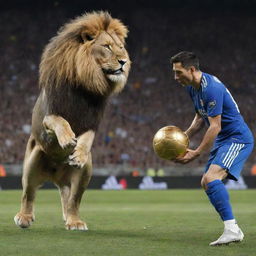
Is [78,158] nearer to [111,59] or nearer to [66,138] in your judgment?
[66,138]

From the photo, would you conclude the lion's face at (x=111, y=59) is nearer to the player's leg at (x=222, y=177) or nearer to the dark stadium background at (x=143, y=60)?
the player's leg at (x=222, y=177)

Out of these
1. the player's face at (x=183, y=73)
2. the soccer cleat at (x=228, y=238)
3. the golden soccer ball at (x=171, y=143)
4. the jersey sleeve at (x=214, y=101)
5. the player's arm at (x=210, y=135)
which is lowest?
the soccer cleat at (x=228, y=238)

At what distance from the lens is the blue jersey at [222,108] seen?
745 centimetres

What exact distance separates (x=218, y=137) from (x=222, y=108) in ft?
1.12

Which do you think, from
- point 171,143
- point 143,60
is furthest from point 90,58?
point 143,60

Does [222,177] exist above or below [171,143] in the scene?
below

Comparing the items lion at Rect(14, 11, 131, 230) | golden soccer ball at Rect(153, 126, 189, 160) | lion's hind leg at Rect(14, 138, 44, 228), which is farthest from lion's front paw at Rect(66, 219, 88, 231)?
golden soccer ball at Rect(153, 126, 189, 160)

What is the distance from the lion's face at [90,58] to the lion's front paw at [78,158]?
78 cm

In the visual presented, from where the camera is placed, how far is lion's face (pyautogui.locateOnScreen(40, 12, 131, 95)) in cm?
836

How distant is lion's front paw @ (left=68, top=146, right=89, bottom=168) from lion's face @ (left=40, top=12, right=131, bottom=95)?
779mm

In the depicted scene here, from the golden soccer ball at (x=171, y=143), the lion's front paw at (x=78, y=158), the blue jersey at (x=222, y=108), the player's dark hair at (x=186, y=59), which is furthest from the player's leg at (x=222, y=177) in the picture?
the lion's front paw at (x=78, y=158)

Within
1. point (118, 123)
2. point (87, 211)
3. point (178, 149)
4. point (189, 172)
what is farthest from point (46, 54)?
point (118, 123)

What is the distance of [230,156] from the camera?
750 cm

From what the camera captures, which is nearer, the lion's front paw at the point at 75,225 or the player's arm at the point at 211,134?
the player's arm at the point at 211,134
